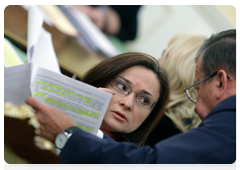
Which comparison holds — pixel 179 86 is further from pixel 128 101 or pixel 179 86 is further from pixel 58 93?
pixel 58 93

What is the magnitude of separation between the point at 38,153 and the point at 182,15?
12.3 ft

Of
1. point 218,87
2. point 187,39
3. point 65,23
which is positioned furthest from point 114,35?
point 218,87

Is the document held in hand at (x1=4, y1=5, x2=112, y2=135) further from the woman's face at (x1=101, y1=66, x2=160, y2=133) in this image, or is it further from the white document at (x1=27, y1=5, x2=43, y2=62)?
the woman's face at (x1=101, y1=66, x2=160, y2=133)

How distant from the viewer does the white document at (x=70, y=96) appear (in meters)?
0.74

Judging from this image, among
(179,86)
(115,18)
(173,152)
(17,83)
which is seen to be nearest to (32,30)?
(17,83)

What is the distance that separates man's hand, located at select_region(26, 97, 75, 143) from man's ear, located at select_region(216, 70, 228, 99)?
48cm

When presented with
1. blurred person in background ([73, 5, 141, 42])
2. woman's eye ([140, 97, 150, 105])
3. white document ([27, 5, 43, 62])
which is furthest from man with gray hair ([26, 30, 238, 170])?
blurred person in background ([73, 5, 141, 42])

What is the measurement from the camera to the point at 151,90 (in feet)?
4.09

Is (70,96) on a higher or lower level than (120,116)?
higher

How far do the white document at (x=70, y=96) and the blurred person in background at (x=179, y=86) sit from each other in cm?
85

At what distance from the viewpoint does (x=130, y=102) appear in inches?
43.9

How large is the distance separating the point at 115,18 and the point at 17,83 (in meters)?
1.90

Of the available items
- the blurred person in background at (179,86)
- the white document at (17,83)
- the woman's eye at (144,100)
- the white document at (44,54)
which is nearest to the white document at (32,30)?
the white document at (44,54)
